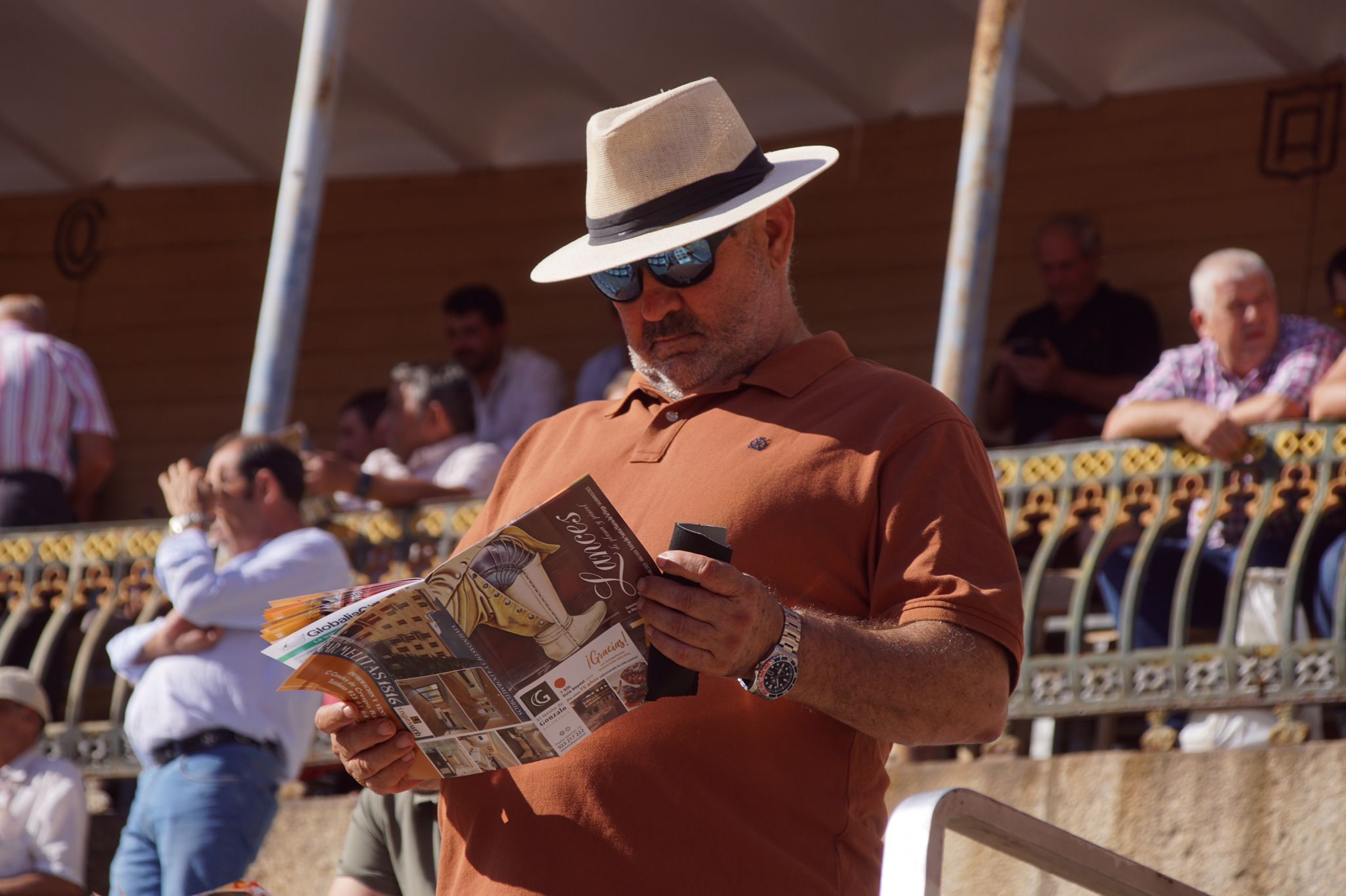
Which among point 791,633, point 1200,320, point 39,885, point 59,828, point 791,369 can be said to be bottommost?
point 39,885

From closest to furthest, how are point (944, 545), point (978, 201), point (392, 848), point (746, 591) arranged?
1. point (746, 591)
2. point (944, 545)
3. point (392, 848)
4. point (978, 201)

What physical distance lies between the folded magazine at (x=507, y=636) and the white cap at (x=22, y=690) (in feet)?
12.0

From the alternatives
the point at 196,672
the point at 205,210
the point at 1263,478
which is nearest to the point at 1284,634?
the point at 1263,478

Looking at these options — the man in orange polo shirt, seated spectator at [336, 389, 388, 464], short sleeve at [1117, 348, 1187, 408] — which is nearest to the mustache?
the man in orange polo shirt

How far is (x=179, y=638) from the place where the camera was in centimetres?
498

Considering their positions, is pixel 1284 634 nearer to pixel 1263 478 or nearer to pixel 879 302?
pixel 1263 478

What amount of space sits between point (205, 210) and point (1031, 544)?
6.02m

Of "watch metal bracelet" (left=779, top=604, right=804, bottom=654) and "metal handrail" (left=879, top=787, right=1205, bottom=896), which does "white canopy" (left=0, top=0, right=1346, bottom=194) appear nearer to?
"metal handrail" (left=879, top=787, right=1205, bottom=896)

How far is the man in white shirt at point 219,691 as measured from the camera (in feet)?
15.3

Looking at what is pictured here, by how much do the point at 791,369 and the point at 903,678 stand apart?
1.82ft

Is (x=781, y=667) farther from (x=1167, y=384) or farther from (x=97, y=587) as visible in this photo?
(x=97, y=587)

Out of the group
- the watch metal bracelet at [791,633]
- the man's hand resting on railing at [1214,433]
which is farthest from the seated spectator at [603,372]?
the watch metal bracelet at [791,633]

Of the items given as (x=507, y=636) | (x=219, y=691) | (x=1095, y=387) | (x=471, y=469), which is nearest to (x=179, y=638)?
(x=219, y=691)

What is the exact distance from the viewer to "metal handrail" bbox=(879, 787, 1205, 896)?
236cm
